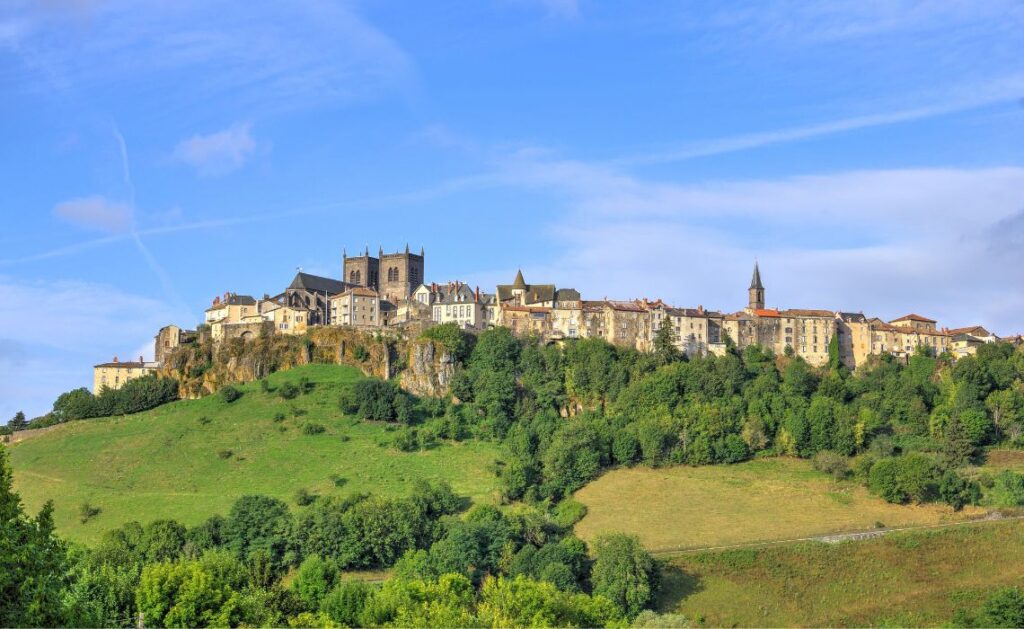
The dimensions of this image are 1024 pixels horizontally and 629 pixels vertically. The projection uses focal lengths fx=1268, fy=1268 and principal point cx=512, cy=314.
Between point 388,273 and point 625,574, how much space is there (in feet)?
229

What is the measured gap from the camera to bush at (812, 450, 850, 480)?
304ft

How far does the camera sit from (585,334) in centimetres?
11669

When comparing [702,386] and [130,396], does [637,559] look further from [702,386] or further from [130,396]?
[130,396]

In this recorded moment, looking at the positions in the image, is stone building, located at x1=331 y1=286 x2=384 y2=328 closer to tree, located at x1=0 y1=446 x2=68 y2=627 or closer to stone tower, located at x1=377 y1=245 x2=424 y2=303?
stone tower, located at x1=377 y1=245 x2=424 y2=303

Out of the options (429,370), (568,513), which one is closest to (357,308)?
(429,370)

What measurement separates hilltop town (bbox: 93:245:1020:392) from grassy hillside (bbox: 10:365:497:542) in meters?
12.0

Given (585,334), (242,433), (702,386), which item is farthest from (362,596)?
(585,334)

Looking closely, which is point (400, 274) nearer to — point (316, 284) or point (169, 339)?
point (316, 284)

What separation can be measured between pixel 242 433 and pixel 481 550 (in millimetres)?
31346

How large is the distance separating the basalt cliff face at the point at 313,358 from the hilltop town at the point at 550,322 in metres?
2.13

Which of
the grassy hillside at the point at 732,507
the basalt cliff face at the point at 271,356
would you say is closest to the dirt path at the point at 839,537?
the grassy hillside at the point at 732,507

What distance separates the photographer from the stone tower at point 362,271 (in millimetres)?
134875

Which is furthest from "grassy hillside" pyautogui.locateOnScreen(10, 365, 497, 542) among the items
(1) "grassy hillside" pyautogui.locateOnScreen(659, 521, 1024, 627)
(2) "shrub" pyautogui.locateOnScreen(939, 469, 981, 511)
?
(2) "shrub" pyautogui.locateOnScreen(939, 469, 981, 511)

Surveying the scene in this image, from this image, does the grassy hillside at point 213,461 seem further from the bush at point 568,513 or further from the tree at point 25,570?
the tree at point 25,570
